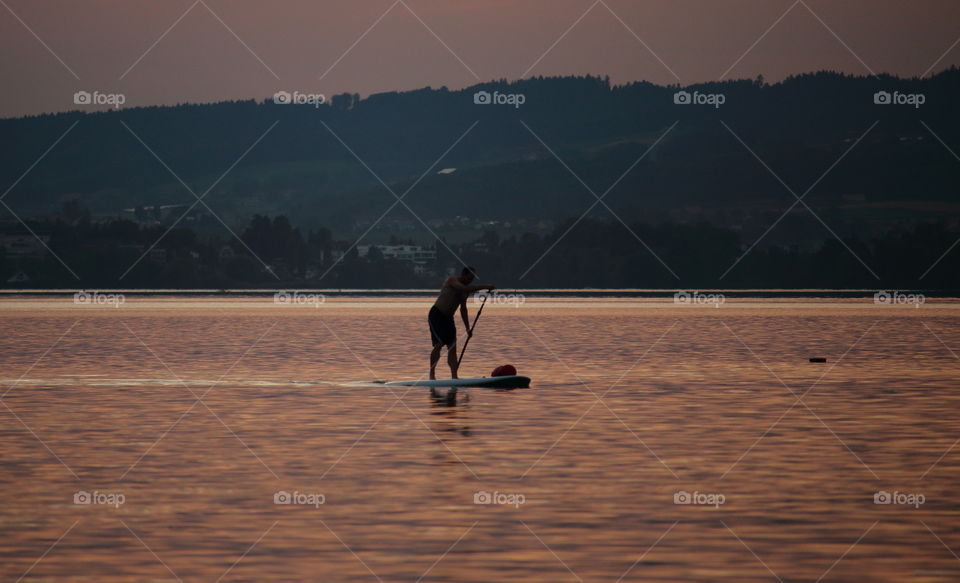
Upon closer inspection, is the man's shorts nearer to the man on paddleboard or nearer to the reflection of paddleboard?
the man on paddleboard

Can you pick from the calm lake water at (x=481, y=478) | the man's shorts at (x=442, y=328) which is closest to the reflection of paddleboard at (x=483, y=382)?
the calm lake water at (x=481, y=478)

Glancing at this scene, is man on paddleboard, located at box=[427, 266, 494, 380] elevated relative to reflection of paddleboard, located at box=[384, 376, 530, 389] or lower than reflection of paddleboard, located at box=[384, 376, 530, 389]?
elevated

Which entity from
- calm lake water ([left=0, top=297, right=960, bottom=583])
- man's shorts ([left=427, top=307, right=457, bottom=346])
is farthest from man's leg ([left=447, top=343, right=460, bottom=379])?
calm lake water ([left=0, top=297, right=960, bottom=583])

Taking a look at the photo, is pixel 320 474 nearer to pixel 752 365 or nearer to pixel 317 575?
pixel 317 575

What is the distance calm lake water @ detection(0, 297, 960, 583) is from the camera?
12.9m

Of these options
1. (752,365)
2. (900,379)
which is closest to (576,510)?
(900,379)

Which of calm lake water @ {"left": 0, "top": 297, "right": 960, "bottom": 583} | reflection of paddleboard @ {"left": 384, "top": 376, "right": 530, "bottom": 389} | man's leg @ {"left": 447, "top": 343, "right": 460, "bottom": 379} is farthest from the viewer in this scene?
man's leg @ {"left": 447, "top": 343, "right": 460, "bottom": 379}

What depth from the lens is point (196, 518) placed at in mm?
14805

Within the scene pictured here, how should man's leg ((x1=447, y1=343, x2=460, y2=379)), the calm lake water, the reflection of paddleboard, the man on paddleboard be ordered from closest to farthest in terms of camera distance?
1. the calm lake water
2. the man on paddleboard
3. the reflection of paddleboard
4. man's leg ((x1=447, y1=343, x2=460, y2=379))

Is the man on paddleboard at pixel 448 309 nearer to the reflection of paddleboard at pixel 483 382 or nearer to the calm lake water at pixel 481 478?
the reflection of paddleboard at pixel 483 382

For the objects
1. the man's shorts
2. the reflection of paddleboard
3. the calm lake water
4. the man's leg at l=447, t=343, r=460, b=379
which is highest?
the man's shorts

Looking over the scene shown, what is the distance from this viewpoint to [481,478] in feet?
57.2

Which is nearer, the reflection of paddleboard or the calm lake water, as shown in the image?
the calm lake water

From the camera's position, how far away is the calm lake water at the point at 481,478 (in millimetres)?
12914
